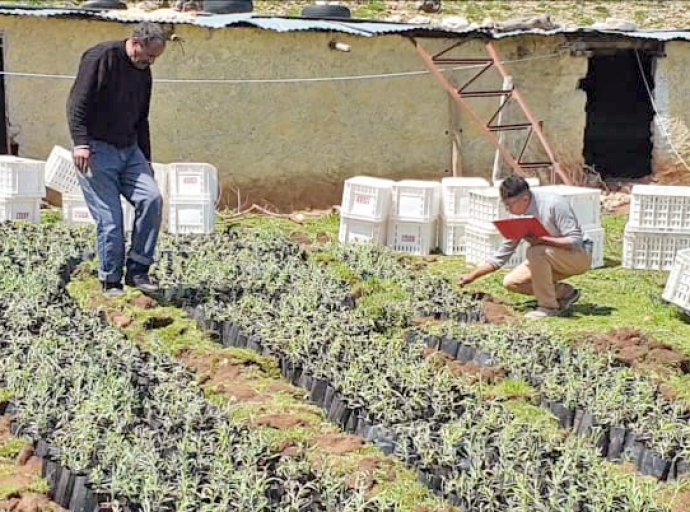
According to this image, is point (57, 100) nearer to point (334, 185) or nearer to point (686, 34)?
point (334, 185)

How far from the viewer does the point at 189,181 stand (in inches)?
418

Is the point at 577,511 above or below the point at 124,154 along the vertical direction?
below

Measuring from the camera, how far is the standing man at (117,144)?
738 centimetres

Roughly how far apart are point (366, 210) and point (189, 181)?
1.63m

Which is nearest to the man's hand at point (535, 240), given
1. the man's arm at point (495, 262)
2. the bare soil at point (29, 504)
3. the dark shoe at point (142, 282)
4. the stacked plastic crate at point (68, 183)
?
the man's arm at point (495, 262)

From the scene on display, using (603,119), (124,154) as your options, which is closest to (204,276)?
(124,154)

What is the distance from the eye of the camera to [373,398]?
5.80 metres

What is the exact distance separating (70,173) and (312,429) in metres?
5.90

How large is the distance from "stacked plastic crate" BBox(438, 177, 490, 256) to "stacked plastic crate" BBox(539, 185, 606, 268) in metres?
0.83

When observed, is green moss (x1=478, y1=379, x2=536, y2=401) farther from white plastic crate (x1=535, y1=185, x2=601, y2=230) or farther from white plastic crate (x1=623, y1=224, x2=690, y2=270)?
white plastic crate (x1=623, y1=224, x2=690, y2=270)

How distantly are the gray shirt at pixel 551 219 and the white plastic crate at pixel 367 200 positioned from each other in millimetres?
2556

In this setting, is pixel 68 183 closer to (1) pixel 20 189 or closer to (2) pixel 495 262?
(1) pixel 20 189

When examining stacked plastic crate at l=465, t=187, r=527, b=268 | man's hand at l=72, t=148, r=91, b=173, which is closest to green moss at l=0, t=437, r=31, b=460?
man's hand at l=72, t=148, r=91, b=173

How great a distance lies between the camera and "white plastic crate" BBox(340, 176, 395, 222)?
10.3 m
